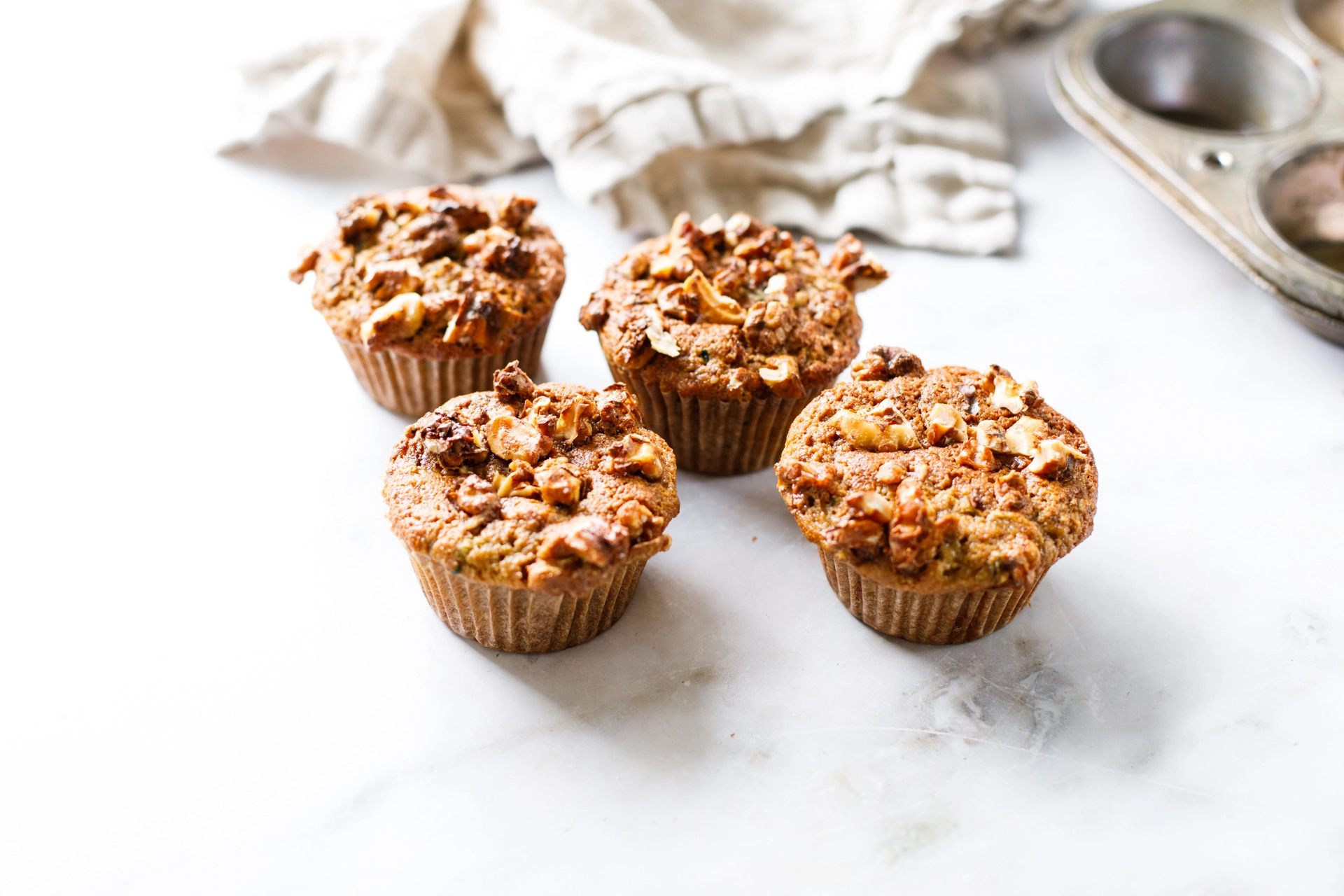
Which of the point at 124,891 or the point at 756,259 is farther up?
the point at 756,259

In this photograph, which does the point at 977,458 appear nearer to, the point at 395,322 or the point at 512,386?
the point at 512,386

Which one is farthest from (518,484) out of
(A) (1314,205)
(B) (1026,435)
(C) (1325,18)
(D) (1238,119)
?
(C) (1325,18)

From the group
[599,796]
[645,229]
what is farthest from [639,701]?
[645,229]

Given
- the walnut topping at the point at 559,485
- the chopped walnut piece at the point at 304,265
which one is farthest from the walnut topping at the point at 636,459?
the chopped walnut piece at the point at 304,265

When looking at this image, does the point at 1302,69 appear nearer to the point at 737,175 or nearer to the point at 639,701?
the point at 737,175

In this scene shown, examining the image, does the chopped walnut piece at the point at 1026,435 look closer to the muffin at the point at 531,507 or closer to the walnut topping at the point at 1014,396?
the walnut topping at the point at 1014,396
